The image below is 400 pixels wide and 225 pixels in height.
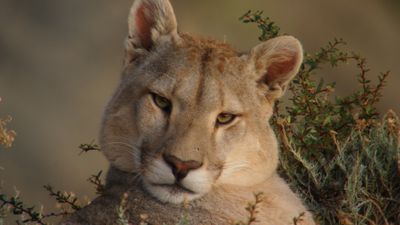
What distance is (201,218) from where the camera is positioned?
24.5ft

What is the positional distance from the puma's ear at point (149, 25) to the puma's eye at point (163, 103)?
0.59 m

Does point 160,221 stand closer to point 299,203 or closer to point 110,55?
point 299,203

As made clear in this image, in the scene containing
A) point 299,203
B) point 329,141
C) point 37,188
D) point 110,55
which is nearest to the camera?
point 299,203

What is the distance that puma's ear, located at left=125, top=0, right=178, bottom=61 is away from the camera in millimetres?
8203

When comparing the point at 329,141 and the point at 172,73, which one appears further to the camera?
the point at 329,141

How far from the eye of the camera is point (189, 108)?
7.62 meters

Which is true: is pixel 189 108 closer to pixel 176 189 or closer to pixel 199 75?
pixel 199 75

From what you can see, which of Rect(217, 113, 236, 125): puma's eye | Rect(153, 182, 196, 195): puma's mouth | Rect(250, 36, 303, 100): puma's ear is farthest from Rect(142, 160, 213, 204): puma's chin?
Rect(250, 36, 303, 100): puma's ear

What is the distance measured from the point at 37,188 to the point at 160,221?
7567 millimetres

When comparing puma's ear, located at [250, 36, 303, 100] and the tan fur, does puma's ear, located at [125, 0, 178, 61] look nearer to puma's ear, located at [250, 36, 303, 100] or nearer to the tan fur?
the tan fur

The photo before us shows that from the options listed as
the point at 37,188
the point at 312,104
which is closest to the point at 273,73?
the point at 312,104

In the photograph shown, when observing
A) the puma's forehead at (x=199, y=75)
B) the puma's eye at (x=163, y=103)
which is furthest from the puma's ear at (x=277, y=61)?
the puma's eye at (x=163, y=103)

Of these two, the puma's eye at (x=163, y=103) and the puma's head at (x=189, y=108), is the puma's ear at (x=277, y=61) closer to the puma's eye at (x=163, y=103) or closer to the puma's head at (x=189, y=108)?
the puma's head at (x=189, y=108)

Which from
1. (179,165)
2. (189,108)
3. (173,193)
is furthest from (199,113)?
(173,193)
